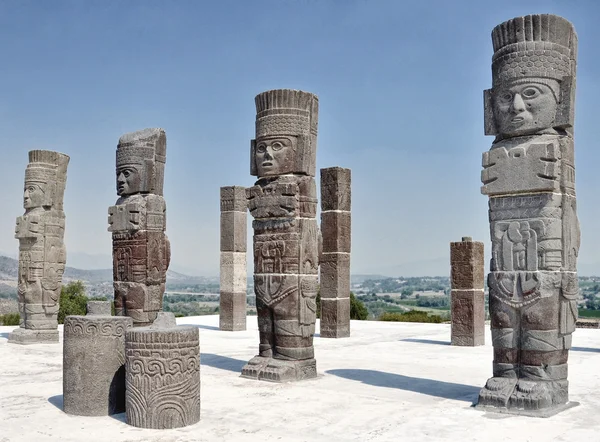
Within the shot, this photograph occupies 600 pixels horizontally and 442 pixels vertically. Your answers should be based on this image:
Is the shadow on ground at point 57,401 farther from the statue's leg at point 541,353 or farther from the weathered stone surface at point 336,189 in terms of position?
the weathered stone surface at point 336,189

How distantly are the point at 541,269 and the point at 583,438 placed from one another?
1.83 metres

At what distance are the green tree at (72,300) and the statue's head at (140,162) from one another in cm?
1153

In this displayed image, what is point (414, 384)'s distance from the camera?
29.9 feet

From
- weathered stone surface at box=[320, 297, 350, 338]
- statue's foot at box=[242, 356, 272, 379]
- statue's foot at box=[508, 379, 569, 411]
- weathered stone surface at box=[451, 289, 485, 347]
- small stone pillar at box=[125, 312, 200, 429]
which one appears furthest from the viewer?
weathered stone surface at box=[320, 297, 350, 338]

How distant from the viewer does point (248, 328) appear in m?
18.3

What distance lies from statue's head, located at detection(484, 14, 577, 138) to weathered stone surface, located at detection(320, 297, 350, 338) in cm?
839

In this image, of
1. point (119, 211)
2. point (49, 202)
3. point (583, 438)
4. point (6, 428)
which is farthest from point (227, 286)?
point (583, 438)

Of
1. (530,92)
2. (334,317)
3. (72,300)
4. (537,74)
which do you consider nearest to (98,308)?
(530,92)

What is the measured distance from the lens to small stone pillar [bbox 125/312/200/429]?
655 cm

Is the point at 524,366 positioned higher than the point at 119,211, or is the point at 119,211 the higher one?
the point at 119,211

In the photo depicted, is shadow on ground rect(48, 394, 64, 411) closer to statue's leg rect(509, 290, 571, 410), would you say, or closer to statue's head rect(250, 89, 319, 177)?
statue's head rect(250, 89, 319, 177)

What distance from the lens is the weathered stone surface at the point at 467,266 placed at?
14242 mm

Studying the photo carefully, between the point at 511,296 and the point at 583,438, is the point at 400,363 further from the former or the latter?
the point at 583,438

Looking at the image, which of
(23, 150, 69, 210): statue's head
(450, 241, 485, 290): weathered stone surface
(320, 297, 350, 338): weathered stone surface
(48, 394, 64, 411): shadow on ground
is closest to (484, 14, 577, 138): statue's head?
(48, 394, 64, 411): shadow on ground
